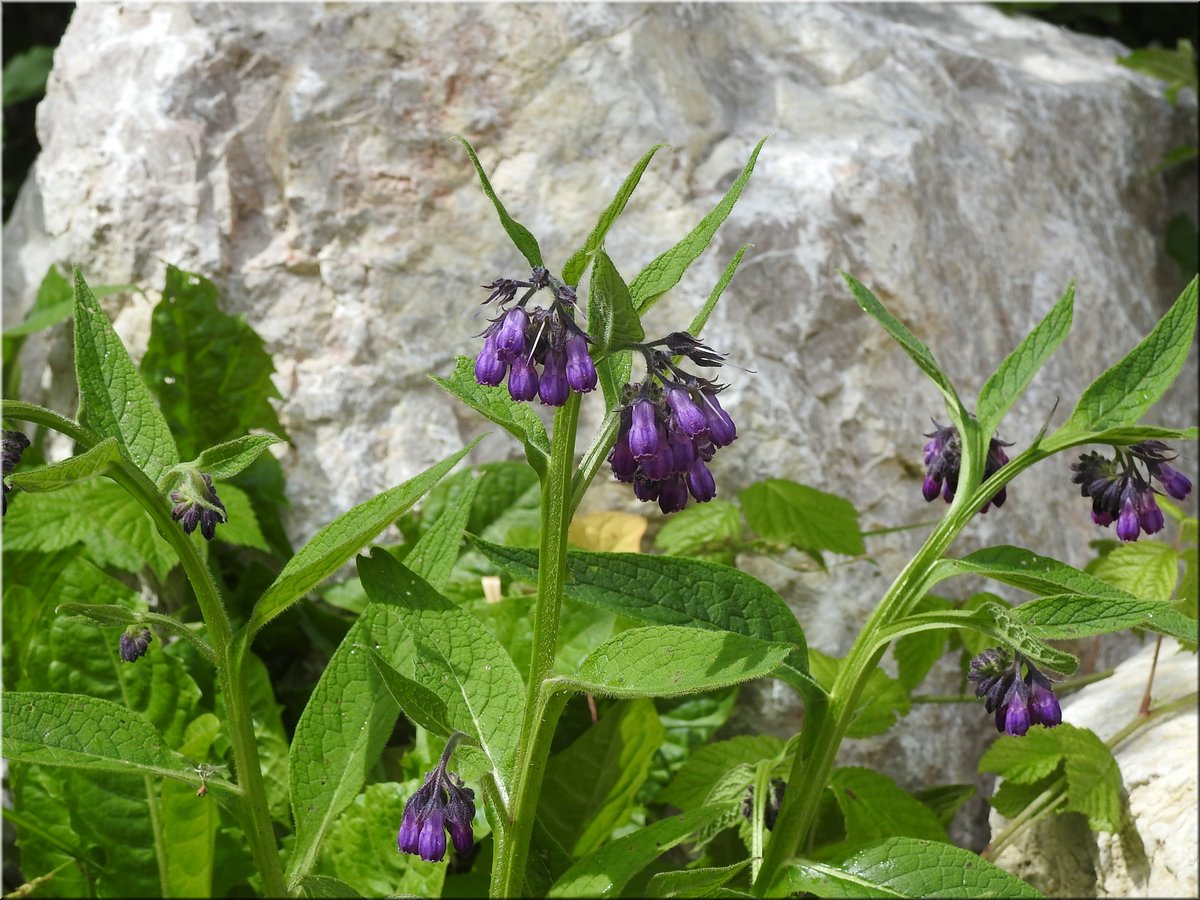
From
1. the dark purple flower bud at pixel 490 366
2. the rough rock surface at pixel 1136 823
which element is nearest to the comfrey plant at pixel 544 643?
the dark purple flower bud at pixel 490 366

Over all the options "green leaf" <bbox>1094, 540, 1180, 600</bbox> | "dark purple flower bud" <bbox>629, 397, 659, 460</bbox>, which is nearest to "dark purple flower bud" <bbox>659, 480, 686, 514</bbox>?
"dark purple flower bud" <bbox>629, 397, 659, 460</bbox>

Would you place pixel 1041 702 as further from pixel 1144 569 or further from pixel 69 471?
pixel 69 471

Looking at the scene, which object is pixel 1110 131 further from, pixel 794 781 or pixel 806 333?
pixel 794 781

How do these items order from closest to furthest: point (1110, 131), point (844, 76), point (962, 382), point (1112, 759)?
point (1112, 759) → point (962, 382) → point (844, 76) → point (1110, 131)

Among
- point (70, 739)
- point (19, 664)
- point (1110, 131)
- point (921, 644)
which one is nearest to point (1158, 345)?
point (921, 644)

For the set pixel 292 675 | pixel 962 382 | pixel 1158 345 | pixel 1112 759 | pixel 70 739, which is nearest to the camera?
pixel 70 739

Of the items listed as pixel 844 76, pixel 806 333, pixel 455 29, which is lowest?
pixel 806 333

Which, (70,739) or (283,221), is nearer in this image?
(70,739)

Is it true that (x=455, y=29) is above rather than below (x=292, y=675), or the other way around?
above

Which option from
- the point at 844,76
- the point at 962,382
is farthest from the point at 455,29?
the point at 962,382
